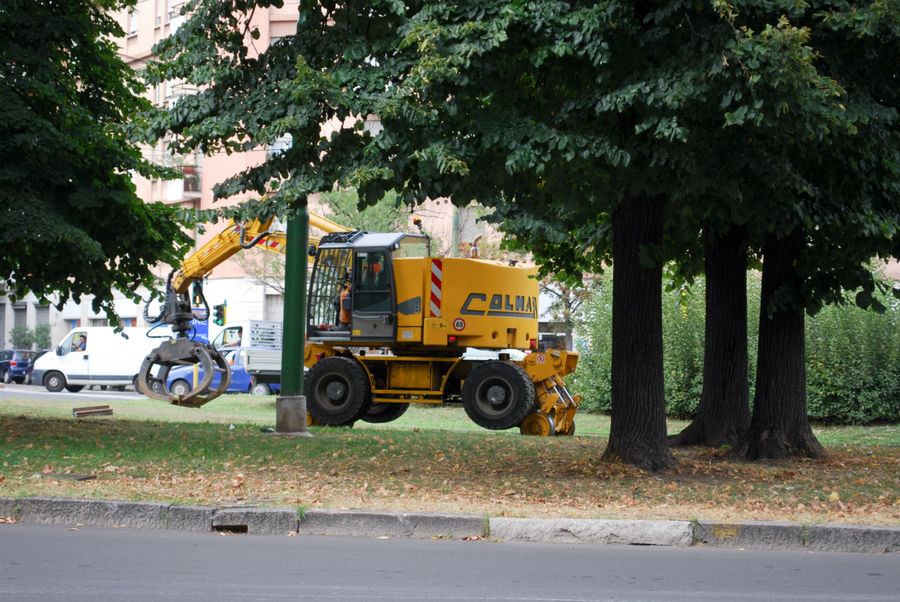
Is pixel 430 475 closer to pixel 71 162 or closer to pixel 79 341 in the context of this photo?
pixel 71 162

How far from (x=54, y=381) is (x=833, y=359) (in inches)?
1085

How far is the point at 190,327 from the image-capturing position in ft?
59.9

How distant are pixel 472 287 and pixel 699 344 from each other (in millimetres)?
8265

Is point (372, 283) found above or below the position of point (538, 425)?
above

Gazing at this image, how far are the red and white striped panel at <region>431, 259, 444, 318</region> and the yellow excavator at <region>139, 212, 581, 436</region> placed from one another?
0.02m

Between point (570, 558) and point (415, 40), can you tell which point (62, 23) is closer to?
point (415, 40)

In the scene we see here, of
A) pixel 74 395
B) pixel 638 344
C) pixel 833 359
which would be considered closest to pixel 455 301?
pixel 638 344

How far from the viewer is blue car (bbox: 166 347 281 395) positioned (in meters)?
32.8

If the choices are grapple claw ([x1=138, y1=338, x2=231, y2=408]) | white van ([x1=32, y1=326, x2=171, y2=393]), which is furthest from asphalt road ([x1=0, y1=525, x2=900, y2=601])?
white van ([x1=32, y1=326, x2=171, y2=393])

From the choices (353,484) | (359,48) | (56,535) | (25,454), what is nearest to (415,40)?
(359,48)

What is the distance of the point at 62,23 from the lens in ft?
44.6

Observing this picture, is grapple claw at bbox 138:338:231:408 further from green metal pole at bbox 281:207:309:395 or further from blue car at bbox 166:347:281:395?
blue car at bbox 166:347:281:395

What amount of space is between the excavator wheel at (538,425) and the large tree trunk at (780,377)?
517 centimetres

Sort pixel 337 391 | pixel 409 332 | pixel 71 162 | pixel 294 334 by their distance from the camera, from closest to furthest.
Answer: pixel 71 162 → pixel 294 334 → pixel 409 332 → pixel 337 391
